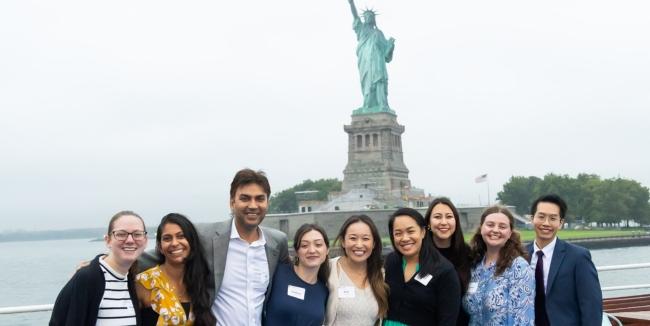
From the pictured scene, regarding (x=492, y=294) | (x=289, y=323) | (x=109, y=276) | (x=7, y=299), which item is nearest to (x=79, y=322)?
(x=109, y=276)

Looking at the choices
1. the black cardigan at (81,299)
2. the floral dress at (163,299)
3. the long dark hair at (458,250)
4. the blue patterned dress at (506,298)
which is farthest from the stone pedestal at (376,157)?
the black cardigan at (81,299)

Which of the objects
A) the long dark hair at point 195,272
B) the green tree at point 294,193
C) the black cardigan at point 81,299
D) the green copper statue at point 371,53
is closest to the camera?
the black cardigan at point 81,299

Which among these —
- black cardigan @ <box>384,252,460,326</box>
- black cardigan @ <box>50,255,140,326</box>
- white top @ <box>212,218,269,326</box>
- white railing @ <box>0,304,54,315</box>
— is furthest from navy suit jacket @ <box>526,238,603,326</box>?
white railing @ <box>0,304,54,315</box>

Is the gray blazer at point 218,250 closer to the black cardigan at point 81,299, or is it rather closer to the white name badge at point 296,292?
the white name badge at point 296,292

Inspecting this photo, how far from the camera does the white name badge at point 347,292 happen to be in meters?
4.54

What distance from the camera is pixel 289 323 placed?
4.50m

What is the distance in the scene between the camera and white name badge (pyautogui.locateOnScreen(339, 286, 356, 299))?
454 cm

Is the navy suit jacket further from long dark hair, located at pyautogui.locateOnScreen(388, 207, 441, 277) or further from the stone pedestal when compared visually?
the stone pedestal

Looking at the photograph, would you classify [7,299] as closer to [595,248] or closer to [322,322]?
[322,322]

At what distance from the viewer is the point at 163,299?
13.9 feet

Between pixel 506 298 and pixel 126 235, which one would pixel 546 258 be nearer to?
pixel 506 298

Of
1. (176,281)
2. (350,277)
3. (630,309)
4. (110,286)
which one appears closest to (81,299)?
(110,286)

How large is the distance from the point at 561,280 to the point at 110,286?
2.93m

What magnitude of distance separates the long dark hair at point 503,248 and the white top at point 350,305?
2.78 ft
